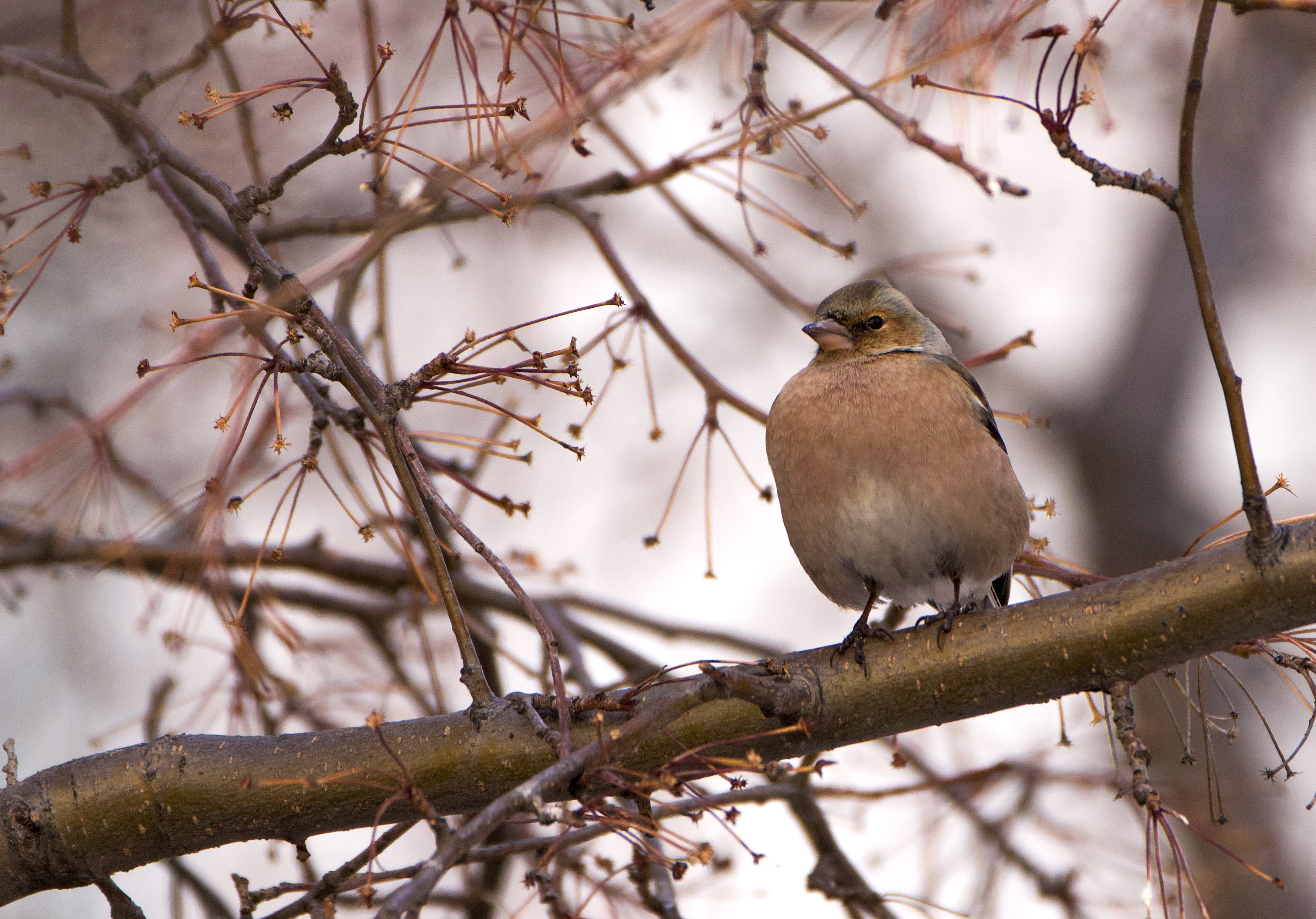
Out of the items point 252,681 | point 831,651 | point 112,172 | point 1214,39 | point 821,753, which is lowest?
point 821,753

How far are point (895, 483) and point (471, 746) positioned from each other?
169 cm

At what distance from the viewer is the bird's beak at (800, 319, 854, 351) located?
4.50 m

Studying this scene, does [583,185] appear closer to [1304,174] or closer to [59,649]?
[59,649]

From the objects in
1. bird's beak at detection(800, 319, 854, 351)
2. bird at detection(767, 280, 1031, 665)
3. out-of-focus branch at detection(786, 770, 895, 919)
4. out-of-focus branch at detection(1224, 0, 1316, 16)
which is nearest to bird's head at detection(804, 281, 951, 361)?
bird's beak at detection(800, 319, 854, 351)

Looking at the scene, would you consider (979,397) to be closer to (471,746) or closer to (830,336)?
(830,336)

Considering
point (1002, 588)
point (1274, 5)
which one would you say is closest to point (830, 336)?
point (1002, 588)

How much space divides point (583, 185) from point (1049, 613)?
2.11 m

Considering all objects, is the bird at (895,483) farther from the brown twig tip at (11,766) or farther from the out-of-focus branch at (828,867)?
the brown twig tip at (11,766)

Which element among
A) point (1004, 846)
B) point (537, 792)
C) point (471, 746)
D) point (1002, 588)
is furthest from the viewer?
point (1002, 588)

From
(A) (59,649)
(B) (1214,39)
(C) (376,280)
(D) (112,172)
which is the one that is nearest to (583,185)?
(C) (376,280)

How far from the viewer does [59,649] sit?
776 centimetres

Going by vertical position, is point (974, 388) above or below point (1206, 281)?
above

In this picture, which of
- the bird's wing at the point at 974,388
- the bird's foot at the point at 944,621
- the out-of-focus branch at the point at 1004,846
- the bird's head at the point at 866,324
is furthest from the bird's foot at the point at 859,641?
the bird's head at the point at 866,324

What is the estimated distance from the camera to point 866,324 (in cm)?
457
